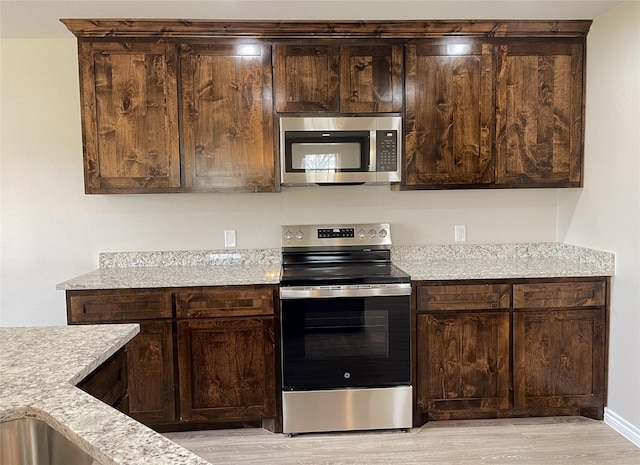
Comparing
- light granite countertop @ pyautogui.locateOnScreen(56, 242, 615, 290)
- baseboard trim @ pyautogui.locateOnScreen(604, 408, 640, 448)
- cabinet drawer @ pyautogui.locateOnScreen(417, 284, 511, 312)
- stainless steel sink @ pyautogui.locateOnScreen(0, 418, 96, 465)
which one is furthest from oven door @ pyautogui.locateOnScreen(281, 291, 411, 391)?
stainless steel sink @ pyautogui.locateOnScreen(0, 418, 96, 465)

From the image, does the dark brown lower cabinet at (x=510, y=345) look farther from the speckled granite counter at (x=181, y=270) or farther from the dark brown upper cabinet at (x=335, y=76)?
the dark brown upper cabinet at (x=335, y=76)

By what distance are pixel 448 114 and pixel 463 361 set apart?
4.89ft

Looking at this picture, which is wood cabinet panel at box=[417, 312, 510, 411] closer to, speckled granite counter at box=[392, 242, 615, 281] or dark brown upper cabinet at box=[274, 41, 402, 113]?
speckled granite counter at box=[392, 242, 615, 281]

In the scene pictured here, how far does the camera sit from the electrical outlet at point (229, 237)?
3088 mm

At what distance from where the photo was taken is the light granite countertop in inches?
101

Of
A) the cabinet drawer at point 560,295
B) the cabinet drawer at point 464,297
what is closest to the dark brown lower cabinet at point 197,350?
the cabinet drawer at point 464,297

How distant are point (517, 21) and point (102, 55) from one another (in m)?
2.49

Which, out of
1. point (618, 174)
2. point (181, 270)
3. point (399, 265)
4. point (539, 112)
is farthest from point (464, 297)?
point (181, 270)

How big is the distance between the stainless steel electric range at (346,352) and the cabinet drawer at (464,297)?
12 centimetres

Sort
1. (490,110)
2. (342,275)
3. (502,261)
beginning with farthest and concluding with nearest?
(502,261) → (490,110) → (342,275)

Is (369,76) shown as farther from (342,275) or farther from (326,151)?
(342,275)

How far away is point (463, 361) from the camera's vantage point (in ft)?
8.59

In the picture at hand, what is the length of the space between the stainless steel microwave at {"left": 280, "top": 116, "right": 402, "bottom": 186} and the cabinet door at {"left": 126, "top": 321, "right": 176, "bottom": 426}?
1.14 meters

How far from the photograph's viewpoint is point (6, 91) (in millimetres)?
2912
